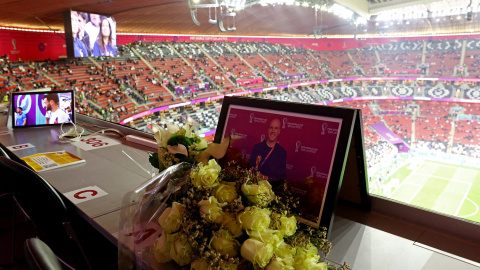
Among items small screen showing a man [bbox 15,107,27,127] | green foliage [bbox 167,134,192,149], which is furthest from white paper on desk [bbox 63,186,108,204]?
small screen showing a man [bbox 15,107,27,127]

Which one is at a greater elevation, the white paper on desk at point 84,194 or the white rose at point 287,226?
the white rose at point 287,226

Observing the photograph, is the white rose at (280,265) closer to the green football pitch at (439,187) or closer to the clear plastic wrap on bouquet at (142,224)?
the clear plastic wrap on bouquet at (142,224)

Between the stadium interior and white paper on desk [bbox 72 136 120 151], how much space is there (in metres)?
1.68

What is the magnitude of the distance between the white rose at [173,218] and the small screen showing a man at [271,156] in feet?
0.81

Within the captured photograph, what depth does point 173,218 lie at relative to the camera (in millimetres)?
618

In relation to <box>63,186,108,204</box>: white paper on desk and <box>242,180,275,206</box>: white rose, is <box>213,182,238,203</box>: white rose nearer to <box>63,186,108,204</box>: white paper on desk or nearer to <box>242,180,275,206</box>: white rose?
<box>242,180,275,206</box>: white rose

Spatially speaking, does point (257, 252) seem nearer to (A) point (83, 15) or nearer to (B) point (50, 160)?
(B) point (50, 160)

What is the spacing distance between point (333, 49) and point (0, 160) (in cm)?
2428

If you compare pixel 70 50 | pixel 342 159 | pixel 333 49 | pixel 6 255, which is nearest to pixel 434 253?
pixel 342 159

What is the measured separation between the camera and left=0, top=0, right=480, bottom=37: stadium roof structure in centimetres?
768

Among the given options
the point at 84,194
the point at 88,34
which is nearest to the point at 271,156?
the point at 84,194

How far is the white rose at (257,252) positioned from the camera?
1.72ft

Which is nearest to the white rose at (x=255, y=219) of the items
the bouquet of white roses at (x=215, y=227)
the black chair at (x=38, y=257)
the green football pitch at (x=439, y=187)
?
the bouquet of white roses at (x=215, y=227)

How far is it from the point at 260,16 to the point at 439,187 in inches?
337
